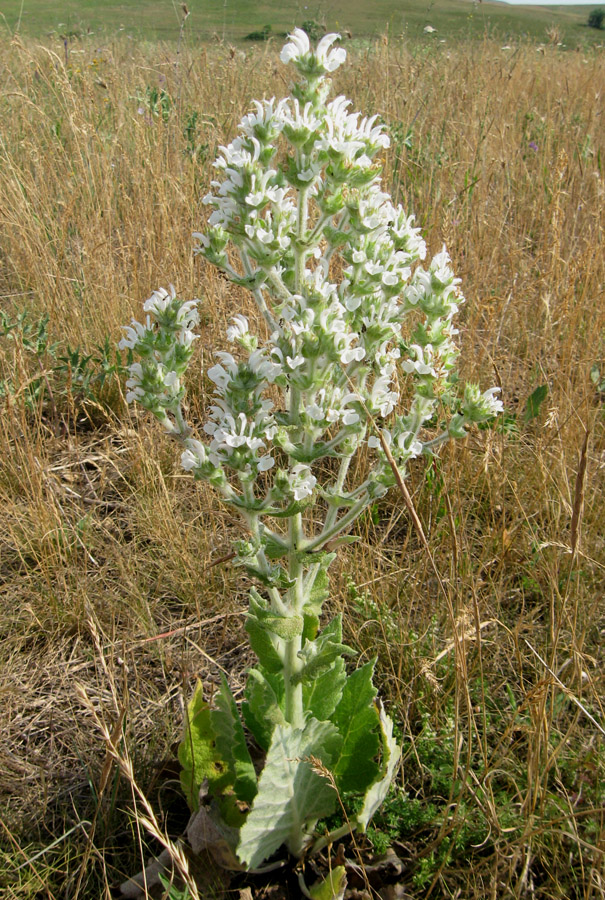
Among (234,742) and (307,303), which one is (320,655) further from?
(307,303)

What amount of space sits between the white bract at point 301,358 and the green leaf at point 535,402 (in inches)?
65.0

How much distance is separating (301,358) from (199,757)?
1410mm

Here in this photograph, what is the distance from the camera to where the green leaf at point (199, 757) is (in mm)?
2117

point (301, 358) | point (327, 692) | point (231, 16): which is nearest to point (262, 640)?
point (327, 692)

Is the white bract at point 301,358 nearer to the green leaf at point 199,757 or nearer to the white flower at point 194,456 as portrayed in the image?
the white flower at point 194,456

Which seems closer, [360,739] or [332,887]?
[332,887]

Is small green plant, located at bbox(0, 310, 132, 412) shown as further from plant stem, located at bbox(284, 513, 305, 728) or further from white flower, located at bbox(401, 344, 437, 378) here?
white flower, located at bbox(401, 344, 437, 378)

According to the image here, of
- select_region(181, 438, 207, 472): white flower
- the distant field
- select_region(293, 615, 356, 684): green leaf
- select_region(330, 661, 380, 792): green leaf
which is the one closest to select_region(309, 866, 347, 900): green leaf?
select_region(330, 661, 380, 792): green leaf

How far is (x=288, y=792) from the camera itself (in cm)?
197

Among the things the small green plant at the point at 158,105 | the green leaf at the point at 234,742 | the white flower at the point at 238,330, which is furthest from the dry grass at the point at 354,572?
the white flower at the point at 238,330

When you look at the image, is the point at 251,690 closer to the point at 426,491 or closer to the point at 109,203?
the point at 426,491

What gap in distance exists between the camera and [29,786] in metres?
2.29

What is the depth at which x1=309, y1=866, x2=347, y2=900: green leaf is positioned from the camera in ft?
6.09

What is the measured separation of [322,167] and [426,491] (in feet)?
5.84
